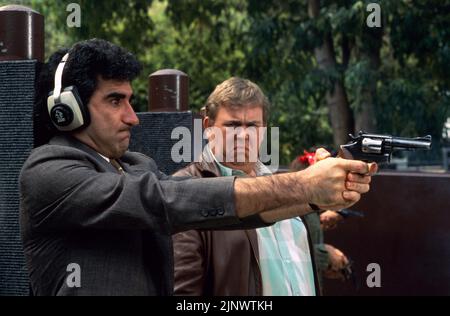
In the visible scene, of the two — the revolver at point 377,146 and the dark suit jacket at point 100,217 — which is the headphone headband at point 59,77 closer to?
the dark suit jacket at point 100,217

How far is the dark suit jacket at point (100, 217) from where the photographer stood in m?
2.20

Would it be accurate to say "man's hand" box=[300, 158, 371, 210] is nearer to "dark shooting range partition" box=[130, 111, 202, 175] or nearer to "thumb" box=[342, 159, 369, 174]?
"thumb" box=[342, 159, 369, 174]

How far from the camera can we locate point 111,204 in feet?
7.22

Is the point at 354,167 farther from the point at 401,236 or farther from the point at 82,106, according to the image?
the point at 401,236

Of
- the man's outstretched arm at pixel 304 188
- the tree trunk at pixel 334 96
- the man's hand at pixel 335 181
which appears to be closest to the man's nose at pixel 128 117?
the man's outstretched arm at pixel 304 188

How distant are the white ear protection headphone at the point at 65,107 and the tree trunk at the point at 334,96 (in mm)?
8993

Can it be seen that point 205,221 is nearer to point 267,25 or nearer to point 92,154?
point 92,154

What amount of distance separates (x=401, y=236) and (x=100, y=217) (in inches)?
218

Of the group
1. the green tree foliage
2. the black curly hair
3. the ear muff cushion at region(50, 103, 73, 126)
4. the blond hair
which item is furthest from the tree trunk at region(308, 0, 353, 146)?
the ear muff cushion at region(50, 103, 73, 126)

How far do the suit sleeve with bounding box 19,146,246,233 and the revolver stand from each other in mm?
567

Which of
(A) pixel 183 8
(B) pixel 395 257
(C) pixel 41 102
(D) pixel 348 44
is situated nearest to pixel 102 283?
(C) pixel 41 102

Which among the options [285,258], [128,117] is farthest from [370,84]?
[128,117]

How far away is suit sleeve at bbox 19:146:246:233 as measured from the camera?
2.20 m

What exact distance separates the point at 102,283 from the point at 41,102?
672 millimetres
